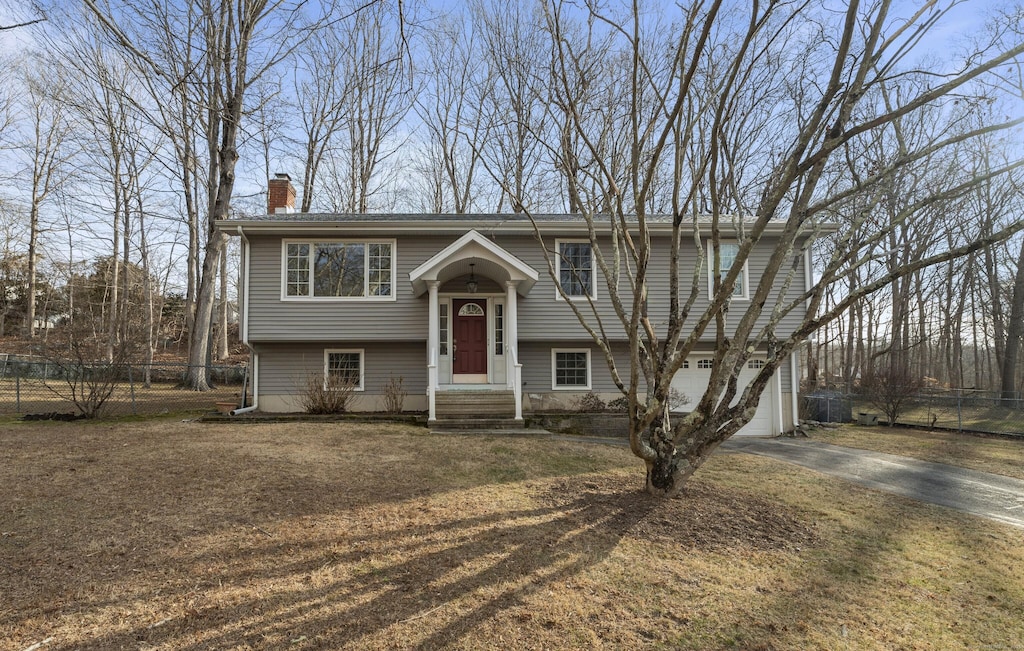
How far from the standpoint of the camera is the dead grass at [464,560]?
130 inches

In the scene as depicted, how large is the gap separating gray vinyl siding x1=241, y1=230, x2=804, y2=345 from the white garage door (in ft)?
4.01

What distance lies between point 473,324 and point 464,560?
911 cm

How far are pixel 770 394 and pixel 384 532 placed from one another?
1189cm

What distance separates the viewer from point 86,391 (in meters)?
11.4

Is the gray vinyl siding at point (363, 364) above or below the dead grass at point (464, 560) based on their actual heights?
above

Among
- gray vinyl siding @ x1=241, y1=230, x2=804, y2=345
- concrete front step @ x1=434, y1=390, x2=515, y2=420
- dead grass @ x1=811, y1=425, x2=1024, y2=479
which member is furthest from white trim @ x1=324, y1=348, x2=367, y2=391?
dead grass @ x1=811, y1=425, x2=1024, y2=479

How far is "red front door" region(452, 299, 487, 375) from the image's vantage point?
13.0 meters

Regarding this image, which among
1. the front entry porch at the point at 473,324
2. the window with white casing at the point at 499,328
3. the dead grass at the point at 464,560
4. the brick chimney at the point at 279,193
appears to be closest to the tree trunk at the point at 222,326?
the brick chimney at the point at 279,193

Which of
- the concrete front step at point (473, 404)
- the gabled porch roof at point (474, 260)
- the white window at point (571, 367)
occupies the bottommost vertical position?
the concrete front step at point (473, 404)

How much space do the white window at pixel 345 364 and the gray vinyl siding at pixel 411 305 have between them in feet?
2.51

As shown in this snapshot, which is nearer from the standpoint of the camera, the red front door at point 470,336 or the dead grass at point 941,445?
the dead grass at point 941,445

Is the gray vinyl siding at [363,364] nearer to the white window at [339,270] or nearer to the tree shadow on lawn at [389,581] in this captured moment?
the white window at [339,270]

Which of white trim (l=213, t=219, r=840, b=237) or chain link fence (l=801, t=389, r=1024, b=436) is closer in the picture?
white trim (l=213, t=219, r=840, b=237)

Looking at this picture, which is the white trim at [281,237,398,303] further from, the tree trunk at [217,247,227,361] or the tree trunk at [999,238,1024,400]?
the tree trunk at [999,238,1024,400]
